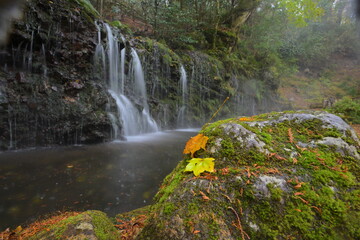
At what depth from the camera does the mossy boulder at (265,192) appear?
1.07 m

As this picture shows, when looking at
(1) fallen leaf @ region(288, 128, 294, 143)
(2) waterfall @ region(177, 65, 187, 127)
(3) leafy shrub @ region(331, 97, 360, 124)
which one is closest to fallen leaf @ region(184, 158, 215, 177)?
(1) fallen leaf @ region(288, 128, 294, 143)

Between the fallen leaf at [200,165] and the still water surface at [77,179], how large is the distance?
231 centimetres

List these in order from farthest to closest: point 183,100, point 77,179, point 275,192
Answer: point 183,100, point 77,179, point 275,192

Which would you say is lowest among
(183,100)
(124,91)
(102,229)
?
(102,229)

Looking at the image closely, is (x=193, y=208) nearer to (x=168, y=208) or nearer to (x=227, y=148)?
(x=168, y=208)

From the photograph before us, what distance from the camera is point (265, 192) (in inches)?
47.3

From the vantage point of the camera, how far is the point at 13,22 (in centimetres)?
607

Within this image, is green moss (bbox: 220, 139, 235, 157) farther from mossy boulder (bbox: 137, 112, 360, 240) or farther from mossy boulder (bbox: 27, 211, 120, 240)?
mossy boulder (bbox: 27, 211, 120, 240)

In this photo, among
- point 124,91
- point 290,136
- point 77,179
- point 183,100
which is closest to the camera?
point 290,136

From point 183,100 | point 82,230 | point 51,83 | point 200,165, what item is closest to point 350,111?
point 183,100

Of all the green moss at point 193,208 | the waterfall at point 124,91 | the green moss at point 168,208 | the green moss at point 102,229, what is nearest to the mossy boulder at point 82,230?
the green moss at point 102,229

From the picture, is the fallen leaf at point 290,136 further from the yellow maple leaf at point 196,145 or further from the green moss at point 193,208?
the green moss at point 193,208

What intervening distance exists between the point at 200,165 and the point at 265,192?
0.45 metres

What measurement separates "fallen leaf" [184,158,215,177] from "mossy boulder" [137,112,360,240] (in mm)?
36
